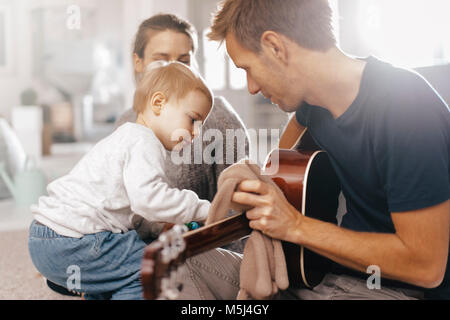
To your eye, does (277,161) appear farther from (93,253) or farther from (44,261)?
(44,261)

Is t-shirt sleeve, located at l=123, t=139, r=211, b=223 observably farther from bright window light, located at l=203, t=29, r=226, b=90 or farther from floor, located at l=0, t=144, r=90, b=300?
bright window light, located at l=203, t=29, r=226, b=90

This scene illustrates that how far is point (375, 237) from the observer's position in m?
0.95

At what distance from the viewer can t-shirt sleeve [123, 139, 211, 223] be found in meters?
1.09

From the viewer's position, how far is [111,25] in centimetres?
870

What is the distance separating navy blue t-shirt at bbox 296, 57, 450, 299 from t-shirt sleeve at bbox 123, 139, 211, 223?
0.36m

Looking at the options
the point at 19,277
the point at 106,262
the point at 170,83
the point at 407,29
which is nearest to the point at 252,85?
the point at 170,83

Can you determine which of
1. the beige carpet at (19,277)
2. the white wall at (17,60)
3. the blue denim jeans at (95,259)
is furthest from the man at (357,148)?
the white wall at (17,60)

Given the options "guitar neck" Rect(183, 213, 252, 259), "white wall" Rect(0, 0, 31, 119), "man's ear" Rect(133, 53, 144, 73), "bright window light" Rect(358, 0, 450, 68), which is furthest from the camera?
"white wall" Rect(0, 0, 31, 119)

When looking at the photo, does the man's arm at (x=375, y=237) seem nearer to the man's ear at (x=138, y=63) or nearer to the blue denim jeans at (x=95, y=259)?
the blue denim jeans at (x=95, y=259)

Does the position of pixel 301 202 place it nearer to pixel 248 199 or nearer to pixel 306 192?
pixel 306 192

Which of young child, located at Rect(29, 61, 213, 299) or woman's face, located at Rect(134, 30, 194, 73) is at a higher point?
woman's face, located at Rect(134, 30, 194, 73)

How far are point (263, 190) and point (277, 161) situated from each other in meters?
0.22

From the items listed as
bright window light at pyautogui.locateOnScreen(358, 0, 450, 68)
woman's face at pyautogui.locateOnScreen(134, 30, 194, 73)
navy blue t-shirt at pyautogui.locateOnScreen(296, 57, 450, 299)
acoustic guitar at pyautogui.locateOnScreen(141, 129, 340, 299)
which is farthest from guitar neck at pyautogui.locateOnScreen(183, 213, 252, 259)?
bright window light at pyautogui.locateOnScreen(358, 0, 450, 68)

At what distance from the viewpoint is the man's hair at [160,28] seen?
5.61 feet
